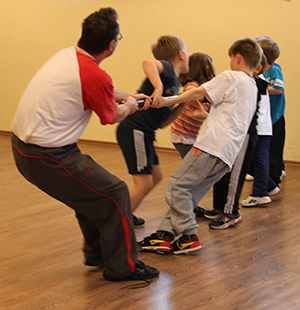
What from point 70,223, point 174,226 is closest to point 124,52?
point 70,223

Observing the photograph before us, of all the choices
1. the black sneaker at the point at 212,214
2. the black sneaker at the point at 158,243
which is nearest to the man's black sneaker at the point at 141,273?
the black sneaker at the point at 158,243

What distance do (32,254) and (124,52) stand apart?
4.29m

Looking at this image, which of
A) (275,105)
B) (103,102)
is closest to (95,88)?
(103,102)

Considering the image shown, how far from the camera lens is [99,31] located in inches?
87.8

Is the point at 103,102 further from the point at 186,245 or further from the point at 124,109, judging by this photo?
the point at 186,245

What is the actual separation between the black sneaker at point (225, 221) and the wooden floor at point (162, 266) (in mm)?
52

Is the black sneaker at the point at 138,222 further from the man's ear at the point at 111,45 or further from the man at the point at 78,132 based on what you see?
the man's ear at the point at 111,45

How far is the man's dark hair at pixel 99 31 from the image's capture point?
2.23 m

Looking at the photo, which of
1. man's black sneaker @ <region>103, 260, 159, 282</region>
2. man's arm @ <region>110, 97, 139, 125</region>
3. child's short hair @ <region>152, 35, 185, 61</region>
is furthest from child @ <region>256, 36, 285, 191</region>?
man's black sneaker @ <region>103, 260, 159, 282</region>

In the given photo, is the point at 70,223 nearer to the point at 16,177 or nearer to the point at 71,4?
the point at 16,177

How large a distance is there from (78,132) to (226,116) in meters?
1.02

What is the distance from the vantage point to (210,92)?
2.84 metres

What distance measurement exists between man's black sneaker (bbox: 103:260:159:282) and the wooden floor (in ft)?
0.13

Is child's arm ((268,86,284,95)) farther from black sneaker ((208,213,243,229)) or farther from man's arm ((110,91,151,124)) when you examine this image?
man's arm ((110,91,151,124))
